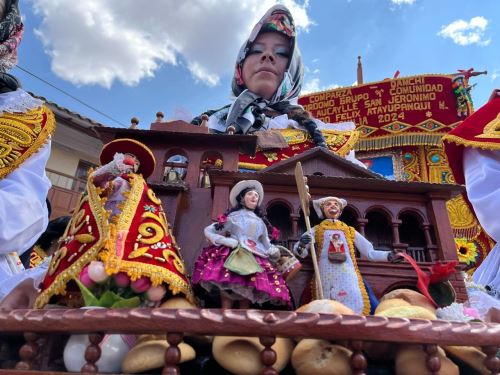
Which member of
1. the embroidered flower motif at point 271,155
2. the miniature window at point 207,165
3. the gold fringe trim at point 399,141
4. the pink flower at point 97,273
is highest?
the gold fringe trim at point 399,141

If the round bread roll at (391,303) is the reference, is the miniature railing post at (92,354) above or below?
below

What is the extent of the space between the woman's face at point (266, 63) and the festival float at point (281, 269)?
0.86 m

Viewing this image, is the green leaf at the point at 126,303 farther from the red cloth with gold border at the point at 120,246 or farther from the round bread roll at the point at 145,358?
the round bread roll at the point at 145,358

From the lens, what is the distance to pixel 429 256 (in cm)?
218

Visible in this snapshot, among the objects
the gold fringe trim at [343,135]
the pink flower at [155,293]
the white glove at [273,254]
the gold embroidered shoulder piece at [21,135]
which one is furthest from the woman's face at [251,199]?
the gold fringe trim at [343,135]

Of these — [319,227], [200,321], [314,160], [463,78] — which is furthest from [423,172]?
[200,321]

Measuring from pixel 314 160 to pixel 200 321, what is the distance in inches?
81.1

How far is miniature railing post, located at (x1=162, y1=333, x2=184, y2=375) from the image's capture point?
0.93 metres

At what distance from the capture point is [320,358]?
1.01m

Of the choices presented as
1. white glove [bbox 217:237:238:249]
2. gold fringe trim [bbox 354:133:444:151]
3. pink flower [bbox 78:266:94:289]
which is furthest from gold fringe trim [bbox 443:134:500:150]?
gold fringe trim [bbox 354:133:444:151]

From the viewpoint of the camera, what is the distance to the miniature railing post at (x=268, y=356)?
942 millimetres

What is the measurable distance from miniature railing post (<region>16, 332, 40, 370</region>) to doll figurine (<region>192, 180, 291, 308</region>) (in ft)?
2.54

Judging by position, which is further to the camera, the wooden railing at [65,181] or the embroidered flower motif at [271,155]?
the wooden railing at [65,181]

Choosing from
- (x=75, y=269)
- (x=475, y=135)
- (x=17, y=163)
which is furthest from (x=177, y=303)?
(x=475, y=135)
